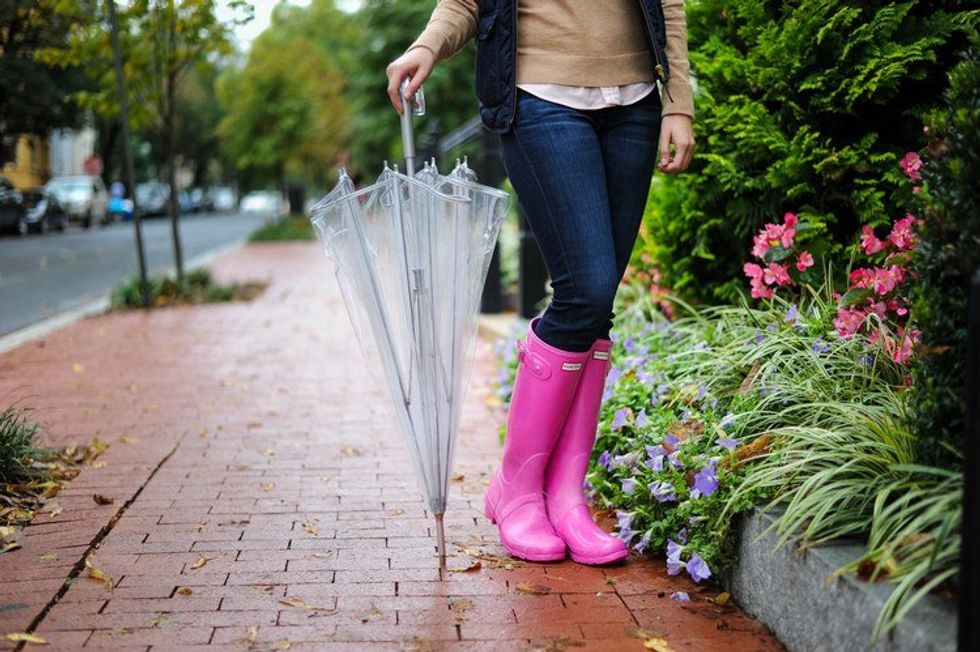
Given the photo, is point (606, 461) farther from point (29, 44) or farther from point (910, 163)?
point (29, 44)

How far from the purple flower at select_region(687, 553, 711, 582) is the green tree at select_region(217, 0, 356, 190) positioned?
2607 centimetres

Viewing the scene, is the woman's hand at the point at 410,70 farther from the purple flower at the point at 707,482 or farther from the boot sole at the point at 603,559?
the boot sole at the point at 603,559

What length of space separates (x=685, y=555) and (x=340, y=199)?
1292 millimetres

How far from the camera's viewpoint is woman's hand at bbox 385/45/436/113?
270 cm

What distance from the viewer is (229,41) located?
10.8 metres

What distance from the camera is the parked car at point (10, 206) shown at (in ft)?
76.1

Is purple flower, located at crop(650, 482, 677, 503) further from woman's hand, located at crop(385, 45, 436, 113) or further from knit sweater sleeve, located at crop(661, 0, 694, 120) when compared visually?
woman's hand, located at crop(385, 45, 436, 113)

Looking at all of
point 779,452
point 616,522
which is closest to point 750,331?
point 616,522

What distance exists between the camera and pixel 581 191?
281 centimetres

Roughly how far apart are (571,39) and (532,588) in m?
1.44

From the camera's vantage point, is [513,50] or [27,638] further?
[513,50]

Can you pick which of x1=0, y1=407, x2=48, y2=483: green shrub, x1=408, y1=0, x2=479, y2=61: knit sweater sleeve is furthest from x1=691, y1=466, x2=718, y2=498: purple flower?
x1=0, y1=407, x2=48, y2=483: green shrub

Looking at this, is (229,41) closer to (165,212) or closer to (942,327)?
(942,327)

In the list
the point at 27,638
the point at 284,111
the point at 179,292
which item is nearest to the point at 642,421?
the point at 27,638
